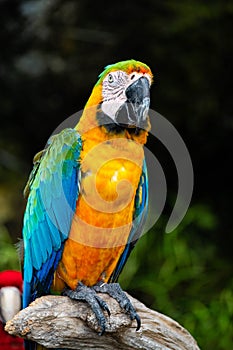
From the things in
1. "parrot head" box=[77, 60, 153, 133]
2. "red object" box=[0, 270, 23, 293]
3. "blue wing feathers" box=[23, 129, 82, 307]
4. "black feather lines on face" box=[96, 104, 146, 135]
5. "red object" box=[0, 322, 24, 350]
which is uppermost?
"parrot head" box=[77, 60, 153, 133]

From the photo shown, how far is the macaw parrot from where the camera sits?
2469 millimetres

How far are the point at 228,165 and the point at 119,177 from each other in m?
2.39

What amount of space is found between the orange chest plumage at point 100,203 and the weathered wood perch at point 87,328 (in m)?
0.14

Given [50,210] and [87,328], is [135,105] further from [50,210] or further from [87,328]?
[87,328]

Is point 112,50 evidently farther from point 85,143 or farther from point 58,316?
point 58,316

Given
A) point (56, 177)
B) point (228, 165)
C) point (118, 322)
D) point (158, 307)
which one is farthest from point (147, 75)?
point (228, 165)

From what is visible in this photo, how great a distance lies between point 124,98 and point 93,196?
34 cm

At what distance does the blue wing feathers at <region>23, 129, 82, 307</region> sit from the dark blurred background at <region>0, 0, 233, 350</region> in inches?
62.7

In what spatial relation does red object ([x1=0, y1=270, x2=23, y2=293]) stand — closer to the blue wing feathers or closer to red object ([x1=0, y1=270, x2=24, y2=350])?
red object ([x1=0, y1=270, x2=24, y2=350])

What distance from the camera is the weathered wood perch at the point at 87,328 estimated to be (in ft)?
7.68

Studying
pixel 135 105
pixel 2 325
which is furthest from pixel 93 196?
pixel 2 325

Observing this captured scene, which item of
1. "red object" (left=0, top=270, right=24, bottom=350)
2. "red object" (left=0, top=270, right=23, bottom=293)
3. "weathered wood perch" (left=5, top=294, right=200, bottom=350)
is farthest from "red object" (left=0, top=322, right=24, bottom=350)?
"weathered wood perch" (left=5, top=294, right=200, bottom=350)

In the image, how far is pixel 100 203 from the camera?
2484mm

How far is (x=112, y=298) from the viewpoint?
8.40ft
